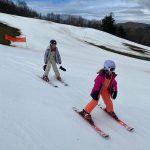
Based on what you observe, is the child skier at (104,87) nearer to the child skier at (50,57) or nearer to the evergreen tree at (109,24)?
the child skier at (50,57)

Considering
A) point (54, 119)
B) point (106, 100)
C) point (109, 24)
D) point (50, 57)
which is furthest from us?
point (109, 24)

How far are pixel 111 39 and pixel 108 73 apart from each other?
39.7 metres

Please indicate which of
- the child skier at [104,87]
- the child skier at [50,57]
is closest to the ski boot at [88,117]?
the child skier at [104,87]

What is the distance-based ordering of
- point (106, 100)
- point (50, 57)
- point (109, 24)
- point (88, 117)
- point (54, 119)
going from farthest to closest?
point (109, 24)
point (50, 57)
point (106, 100)
point (88, 117)
point (54, 119)

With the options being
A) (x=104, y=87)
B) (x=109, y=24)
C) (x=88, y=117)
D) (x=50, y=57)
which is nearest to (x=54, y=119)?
(x=88, y=117)

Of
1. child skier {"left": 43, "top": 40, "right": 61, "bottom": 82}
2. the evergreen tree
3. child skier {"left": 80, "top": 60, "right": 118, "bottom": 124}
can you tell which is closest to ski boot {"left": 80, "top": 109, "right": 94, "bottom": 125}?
child skier {"left": 80, "top": 60, "right": 118, "bottom": 124}

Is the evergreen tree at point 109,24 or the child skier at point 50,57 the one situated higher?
the child skier at point 50,57

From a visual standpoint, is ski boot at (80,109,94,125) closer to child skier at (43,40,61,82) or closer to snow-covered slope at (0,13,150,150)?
snow-covered slope at (0,13,150,150)

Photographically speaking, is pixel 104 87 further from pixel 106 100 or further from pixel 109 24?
pixel 109 24

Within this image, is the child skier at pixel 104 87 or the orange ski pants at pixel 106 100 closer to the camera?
the child skier at pixel 104 87

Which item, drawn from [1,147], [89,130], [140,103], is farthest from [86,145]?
[140,103]

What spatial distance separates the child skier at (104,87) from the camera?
7.45 meters

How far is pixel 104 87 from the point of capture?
776 cm

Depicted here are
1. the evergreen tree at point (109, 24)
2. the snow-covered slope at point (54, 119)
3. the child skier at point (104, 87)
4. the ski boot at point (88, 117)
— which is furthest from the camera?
the evergreen tree at point (109, 24)
